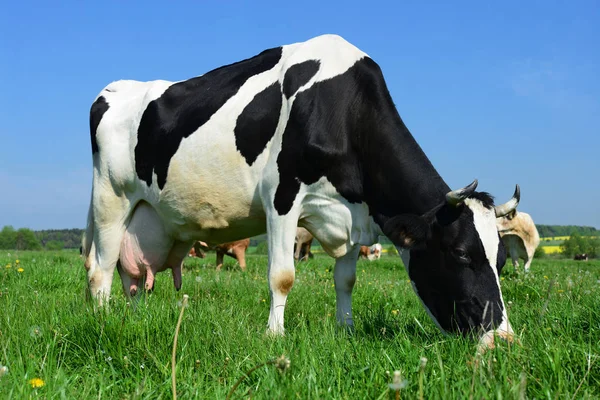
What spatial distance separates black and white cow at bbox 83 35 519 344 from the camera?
4500 mm

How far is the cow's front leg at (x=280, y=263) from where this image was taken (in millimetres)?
4984

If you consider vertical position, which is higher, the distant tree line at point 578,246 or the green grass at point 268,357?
the green grass at point 268,357

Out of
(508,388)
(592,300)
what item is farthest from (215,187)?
(508,388)

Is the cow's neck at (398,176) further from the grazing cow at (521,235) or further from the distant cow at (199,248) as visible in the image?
the grazing cow at (521,235)

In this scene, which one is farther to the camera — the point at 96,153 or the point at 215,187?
the point at 96,153

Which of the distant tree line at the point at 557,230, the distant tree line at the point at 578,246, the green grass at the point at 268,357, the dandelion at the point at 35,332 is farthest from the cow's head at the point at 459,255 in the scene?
the distant tree line at the point at 557,230

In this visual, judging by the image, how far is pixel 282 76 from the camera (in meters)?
5.50

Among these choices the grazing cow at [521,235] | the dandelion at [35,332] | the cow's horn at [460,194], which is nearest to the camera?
the dandelion at [35,332]

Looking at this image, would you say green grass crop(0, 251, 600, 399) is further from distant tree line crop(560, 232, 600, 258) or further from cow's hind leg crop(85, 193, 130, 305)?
distant tree line crop(560, 232, 600, 258)

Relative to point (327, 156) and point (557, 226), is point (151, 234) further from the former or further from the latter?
point (557, 226)

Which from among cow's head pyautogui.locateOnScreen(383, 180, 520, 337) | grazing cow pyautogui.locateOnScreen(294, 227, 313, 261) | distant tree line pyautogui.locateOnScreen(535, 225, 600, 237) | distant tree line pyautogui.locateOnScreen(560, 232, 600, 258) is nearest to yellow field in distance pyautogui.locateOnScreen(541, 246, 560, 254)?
distant tree line pyautogui.locateOnScreen(560, 232, 600, 258)

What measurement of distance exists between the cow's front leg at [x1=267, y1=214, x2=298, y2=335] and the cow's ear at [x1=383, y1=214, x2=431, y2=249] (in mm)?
858

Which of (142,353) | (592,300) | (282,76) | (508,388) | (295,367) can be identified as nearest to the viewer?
(508,388)

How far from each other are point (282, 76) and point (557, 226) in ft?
431
